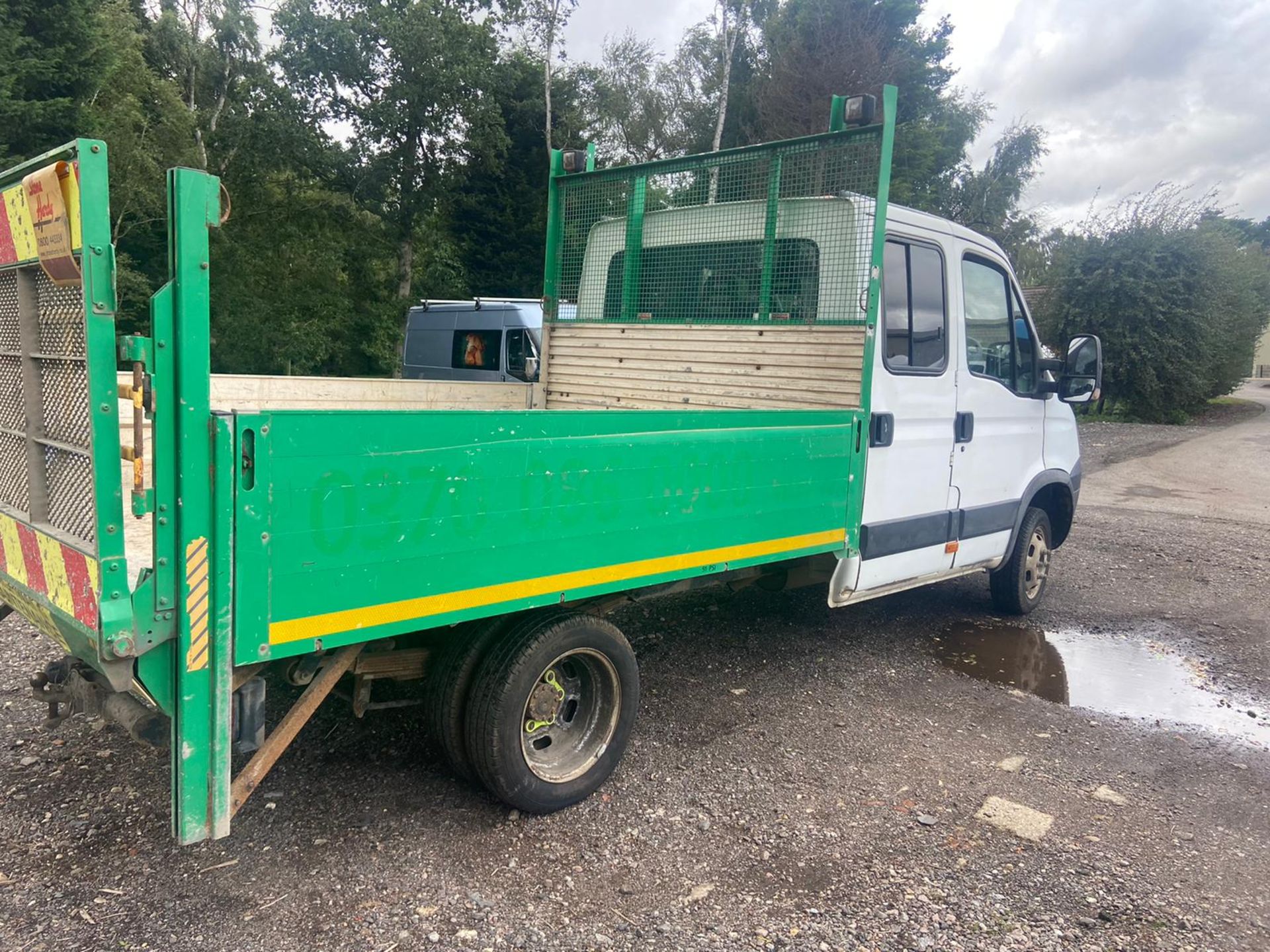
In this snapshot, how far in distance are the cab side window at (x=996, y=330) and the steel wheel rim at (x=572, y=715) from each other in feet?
9.52

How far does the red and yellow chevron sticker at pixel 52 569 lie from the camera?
90.0 inches

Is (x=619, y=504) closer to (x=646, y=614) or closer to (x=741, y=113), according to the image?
(x=646, y=614)

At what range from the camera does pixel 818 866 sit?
3.13 m

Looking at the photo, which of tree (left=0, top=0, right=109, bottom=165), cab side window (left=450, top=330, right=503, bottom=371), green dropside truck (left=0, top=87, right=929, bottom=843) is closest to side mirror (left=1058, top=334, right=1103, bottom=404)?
green dropside truck (left=0, top=87, right=929, bottom=843)

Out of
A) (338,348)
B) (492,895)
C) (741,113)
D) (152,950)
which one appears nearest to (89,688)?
(152,950)

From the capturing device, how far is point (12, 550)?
2.74 meters

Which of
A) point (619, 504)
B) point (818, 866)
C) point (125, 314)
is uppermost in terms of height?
point (125, 314)

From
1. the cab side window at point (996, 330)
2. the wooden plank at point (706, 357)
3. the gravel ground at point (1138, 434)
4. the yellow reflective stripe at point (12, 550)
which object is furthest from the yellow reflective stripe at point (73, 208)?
the gravel ground at point (1138, 434)

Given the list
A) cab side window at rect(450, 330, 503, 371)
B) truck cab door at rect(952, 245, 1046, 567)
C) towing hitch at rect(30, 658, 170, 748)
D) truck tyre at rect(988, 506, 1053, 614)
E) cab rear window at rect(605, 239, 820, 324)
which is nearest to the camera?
towing hitch at rect(30, 658, 170, 748)

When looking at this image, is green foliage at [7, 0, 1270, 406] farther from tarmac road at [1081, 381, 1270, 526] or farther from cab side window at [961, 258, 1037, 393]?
cab side window at [961, 258, 1037, 393]

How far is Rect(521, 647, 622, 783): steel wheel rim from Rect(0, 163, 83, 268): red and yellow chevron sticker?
6.70 feet

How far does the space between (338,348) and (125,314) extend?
23.5 feet

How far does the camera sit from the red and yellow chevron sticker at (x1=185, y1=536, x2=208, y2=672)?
7.54 feet

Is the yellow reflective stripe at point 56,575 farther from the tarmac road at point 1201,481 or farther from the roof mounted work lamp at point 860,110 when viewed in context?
the tarmac road at point 1201,481
